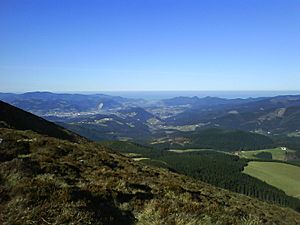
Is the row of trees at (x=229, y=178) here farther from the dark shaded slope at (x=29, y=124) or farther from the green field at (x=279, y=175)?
the dark shaded slope at (x=29, y=124)


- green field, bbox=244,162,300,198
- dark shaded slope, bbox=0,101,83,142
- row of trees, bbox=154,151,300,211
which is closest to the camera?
dark shaded slope, bbox=0,101,83,142

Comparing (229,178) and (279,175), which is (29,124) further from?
(279,175)

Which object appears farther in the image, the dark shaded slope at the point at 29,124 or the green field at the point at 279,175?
the green field at the point at 279,175

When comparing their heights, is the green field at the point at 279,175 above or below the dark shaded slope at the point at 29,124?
below

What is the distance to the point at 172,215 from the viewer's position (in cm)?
1035

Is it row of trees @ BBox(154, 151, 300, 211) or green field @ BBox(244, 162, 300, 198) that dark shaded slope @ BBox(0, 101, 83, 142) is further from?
green field @ BBox(244, 162, 300, 198)

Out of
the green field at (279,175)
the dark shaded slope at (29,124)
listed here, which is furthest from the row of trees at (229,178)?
the dark shaded slope at (29,124)

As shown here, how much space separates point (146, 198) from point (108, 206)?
2574mm

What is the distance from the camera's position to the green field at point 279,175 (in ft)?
509

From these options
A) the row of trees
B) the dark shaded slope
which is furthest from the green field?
the dark shaded slope

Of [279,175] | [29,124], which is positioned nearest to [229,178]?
[279,175]

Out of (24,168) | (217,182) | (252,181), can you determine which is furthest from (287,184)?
(24,168)

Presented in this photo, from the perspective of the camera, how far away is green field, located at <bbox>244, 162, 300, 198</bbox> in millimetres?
155275

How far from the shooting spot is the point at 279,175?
17425 cm
